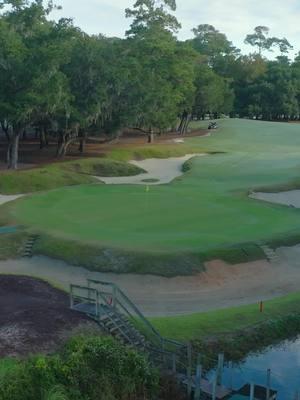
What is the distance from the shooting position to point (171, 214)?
3994cm

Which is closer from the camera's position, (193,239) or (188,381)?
(188,381)

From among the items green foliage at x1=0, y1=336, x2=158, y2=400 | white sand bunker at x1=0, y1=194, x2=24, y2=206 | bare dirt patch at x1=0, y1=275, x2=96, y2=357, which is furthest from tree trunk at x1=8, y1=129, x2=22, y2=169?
green foliage at x1=0, y1=336, x2=158, y2=400

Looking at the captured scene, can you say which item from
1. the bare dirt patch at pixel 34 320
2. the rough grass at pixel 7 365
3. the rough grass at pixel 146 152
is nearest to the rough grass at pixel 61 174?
the rough grass at pixel 146 152

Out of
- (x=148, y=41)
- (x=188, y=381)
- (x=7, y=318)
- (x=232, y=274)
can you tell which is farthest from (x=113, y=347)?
(x=148, y=41)

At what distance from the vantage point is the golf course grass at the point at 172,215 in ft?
109

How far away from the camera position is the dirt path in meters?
27.2

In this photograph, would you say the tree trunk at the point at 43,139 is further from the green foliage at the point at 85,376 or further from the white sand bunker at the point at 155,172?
the green foliage at the point at 85,376

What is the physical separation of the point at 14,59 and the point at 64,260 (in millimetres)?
27398

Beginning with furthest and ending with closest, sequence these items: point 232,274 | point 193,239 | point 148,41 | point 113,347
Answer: point 148,41 → point 193,239 → point 232,274 → point 113,347

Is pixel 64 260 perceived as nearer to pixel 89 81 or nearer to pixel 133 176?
pixel 133 176

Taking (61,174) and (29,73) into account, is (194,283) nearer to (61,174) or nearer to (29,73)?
(61,174)

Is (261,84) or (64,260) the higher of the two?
(261,84)

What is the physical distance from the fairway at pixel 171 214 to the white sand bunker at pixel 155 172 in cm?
239

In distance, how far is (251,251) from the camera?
3234cm
